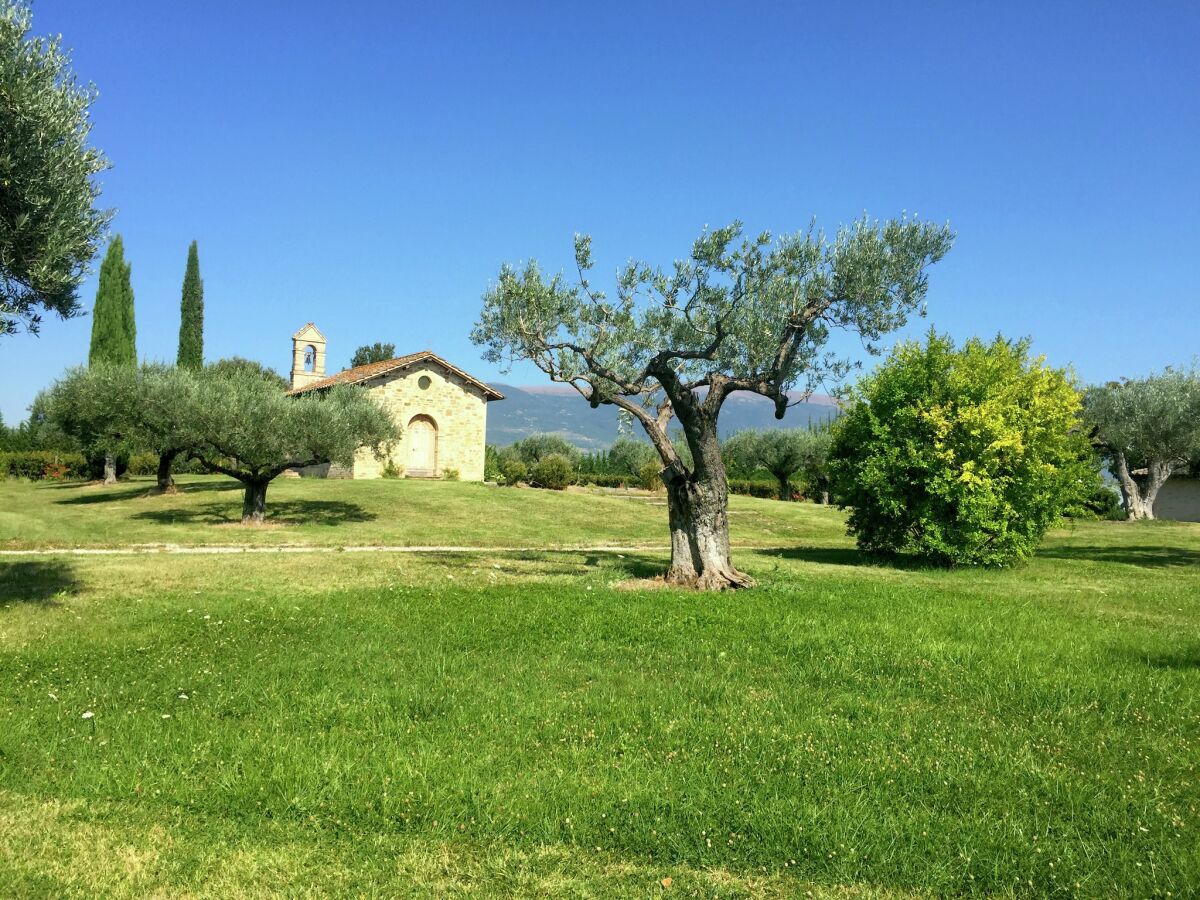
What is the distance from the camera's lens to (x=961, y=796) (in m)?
5.57

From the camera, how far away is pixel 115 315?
1875 inches

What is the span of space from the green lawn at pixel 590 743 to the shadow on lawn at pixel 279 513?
14.5 meters

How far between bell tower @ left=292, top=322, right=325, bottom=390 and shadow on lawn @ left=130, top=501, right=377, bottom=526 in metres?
20.5

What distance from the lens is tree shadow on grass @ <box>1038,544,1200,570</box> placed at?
72.6 feet

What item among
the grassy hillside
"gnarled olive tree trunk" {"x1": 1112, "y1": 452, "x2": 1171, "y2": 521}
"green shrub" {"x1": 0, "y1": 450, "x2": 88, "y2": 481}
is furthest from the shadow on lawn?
"gnarled olive tree trunk" {"x1": 1112, "y1": 452, "x2": 1171, "y2": 521}

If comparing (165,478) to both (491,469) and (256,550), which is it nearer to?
(256,550)

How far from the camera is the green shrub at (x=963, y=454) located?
1947 centimetres

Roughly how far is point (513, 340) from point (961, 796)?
40.3 feet

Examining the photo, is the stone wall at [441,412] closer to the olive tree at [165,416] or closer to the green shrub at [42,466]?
the olive tree at [165,416]

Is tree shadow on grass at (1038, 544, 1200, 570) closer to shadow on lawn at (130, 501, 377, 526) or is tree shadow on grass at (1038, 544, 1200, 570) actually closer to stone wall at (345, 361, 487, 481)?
shadow on lawn at (130, 501, 377, 526)

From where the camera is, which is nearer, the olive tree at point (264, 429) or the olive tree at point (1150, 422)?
the olive tree at point (264, 429)

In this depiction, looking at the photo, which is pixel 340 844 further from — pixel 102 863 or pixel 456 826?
pixel 102 863

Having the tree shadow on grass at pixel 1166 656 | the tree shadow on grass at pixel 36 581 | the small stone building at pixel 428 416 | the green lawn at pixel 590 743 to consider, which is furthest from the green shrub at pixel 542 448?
the tree shadow on grass at pixel 1166 656

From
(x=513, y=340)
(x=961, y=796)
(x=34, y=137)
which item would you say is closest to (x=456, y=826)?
(x=961, y=796)
